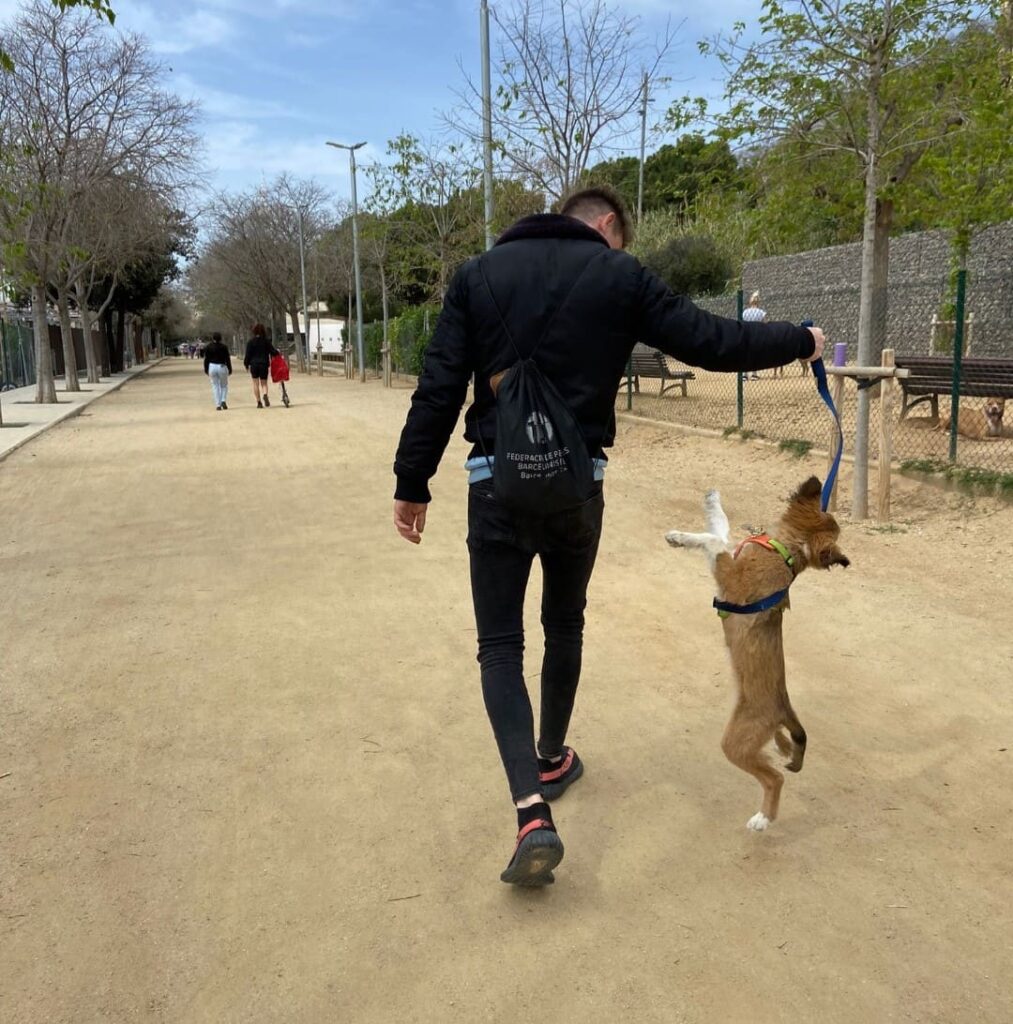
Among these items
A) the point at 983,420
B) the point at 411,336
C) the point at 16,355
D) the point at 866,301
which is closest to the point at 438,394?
the point at 866,301

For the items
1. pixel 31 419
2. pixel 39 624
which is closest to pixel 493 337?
pixel 39 624

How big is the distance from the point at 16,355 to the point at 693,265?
23.1 metres

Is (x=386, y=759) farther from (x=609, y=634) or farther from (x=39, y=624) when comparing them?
(x=39, y=624)

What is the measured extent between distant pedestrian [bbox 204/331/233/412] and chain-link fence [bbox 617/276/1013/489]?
8936mm

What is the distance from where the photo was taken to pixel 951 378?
8.57m

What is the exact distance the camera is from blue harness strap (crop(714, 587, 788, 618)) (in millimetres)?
2680

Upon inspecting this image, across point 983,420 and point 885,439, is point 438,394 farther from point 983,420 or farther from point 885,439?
point 983,420

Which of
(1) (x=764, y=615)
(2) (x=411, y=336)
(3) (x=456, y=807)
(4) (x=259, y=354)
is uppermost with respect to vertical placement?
(2) (x=411, y=336)

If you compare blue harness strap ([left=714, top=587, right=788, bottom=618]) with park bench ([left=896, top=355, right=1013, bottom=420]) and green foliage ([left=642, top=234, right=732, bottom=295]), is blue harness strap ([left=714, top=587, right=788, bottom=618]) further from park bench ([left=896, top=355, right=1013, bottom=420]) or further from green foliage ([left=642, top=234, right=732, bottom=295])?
green foliage ([left=642, top=234, right=732, bottom=295])

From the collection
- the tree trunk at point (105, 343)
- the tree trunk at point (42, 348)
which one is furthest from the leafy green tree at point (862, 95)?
the tree trunk at point (105, 343)

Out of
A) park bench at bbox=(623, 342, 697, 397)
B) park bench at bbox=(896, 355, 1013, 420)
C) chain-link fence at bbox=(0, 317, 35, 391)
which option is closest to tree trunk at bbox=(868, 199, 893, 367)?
park bench at bbox=(896, 355, 1013, 420)

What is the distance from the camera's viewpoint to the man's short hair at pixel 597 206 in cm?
265

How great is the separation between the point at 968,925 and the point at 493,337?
79.1 inches

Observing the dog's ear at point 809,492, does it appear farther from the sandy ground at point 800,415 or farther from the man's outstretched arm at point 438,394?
the sandy ground at point 800,415
